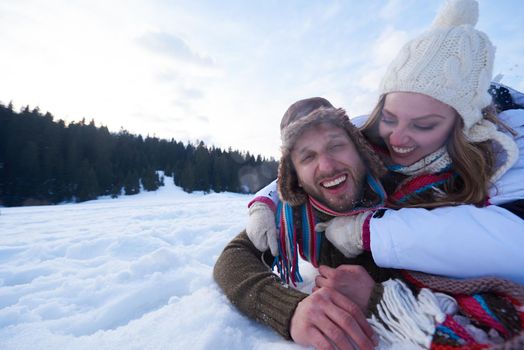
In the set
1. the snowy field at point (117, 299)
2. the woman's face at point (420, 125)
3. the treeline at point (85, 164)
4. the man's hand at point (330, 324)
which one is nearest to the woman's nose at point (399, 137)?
the woman's face at point (420, 125)

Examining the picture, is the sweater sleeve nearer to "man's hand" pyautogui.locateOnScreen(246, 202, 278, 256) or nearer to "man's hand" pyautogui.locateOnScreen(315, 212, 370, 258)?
"man's hand" pyautogui.locateOnScreen(246, 202, 278, 256)

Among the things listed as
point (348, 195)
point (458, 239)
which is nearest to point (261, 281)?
point (348, 195)

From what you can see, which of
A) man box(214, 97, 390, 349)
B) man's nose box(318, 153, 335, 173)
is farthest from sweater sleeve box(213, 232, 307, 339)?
man's nose box(318, 153, 335, 173)

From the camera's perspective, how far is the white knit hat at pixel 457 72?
171cm

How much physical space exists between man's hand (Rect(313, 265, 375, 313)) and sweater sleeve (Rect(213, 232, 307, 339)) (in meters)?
0.16

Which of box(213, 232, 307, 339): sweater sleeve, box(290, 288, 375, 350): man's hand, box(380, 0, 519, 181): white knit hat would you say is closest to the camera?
box(290, 288, 375, 350): man's hand

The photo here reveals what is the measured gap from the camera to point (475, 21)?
198cm

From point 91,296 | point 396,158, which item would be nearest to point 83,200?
point 91,296

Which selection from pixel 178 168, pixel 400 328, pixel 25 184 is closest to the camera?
pixel 400 328

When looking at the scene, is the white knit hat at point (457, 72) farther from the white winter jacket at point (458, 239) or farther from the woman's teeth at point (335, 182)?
the woman's teeth at point (335, 182)

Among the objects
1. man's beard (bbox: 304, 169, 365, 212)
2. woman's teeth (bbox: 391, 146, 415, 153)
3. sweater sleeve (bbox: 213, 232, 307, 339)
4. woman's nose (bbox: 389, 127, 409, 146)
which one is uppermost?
woman's nose (bbox: 389, 127, 409, 146)

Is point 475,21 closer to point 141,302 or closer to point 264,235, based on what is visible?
point 264,235

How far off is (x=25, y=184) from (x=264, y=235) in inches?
1246

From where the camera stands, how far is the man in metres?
1.12
